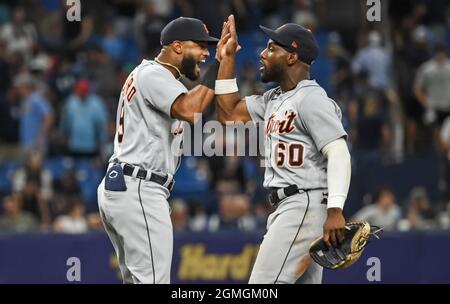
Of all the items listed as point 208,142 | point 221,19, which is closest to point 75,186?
point 208,142

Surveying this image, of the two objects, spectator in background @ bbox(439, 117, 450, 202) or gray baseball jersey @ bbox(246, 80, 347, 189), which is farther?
spectator in background @ bbox(439, 117, 450, 202)

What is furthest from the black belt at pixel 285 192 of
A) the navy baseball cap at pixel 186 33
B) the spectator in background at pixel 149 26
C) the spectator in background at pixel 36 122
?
the spectator in background at pixel 149 26

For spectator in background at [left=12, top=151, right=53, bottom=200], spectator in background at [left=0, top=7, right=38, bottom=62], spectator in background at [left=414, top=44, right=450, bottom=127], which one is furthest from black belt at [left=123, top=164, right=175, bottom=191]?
spectator in background at [left=0, top=7, right=38, bottom=62]

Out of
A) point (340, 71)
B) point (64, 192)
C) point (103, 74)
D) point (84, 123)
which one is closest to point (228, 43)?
point (64, 192)

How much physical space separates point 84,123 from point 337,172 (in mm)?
Result: 7565

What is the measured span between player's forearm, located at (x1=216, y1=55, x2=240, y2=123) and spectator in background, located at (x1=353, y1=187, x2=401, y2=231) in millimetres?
5089

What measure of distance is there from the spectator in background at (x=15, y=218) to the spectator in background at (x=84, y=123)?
1.23 m

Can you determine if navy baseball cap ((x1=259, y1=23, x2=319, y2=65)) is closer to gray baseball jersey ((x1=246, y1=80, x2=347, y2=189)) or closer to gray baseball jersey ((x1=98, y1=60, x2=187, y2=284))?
gray baseball jersey ((x1=246, y1=80, x2=347, y2=189))

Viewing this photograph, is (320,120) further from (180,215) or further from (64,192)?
(64,192)

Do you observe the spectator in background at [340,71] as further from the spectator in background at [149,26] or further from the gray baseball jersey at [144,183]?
the gray baseball jersey at [144,183]

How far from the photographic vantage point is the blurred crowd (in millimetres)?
13336

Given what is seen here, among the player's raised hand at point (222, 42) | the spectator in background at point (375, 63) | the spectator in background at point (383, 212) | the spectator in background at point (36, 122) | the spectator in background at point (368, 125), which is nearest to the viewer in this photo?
the player's raised hand at point (222, 42)

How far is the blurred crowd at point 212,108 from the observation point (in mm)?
13336

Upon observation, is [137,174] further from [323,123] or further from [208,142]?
[208,142]
